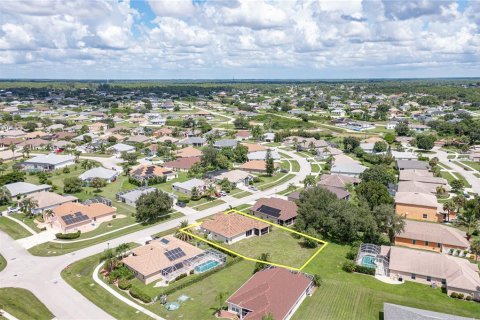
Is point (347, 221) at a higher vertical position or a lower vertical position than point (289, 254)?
higher

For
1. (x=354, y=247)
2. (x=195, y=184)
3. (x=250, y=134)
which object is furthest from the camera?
(x=250, y=134)

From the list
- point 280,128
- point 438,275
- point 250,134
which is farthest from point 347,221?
point 280,128

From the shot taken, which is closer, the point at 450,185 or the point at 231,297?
the point at 231,297

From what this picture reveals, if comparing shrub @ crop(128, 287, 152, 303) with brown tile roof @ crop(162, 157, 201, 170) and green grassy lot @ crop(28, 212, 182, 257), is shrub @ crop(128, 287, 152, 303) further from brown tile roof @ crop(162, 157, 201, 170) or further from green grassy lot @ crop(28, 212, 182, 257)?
brown tile roof @ crop(162, 157, 201, 170)

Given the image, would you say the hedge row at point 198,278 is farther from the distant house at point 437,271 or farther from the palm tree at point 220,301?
the distant house at point 437,271

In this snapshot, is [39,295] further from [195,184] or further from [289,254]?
[195,184]

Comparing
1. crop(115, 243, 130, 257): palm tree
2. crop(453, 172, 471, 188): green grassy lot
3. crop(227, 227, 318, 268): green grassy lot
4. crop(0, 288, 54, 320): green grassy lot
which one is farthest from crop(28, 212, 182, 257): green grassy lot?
crop(453, 172, 471, 188): green grassy lot

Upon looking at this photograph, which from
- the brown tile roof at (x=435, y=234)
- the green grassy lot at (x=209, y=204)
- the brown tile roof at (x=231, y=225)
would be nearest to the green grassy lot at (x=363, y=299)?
the brown tile roof at (x=435, y=234)
